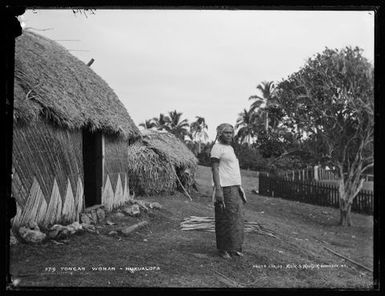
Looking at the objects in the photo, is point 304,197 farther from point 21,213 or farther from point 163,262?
point 21,213

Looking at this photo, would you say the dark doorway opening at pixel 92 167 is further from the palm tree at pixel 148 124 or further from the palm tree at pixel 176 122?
the palm tree at pixel 176 122

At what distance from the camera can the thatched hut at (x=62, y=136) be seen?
428 cm

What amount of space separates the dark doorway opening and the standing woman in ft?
5.09

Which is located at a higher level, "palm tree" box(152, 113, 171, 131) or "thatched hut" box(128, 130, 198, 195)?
"palm tree" box(152, 113, 171, 131)

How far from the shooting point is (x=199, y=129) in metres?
4.63

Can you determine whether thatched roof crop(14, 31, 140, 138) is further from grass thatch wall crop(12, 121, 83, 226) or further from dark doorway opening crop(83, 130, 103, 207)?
dark doorway opening crop(83, 130, 103, 207)

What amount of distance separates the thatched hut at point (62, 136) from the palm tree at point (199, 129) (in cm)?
88

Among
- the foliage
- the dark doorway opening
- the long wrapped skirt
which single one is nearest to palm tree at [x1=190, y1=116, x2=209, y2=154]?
the foliage

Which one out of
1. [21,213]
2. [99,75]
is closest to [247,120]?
[99,75]

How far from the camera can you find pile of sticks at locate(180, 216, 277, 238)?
4.47 meters

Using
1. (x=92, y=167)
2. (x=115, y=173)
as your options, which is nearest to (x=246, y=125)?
(x=115, y=173)

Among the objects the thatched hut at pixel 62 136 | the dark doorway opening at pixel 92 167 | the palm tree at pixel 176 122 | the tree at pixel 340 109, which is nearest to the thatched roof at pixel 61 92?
the thatched hut at pixel 62 136

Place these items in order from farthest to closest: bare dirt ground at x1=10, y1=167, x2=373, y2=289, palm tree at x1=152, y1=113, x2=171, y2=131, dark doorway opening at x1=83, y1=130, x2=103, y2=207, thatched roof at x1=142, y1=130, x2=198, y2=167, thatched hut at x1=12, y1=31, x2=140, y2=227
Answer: dark doorway opening at x1=83, y1=130, x2=103, y2=207
thatched roof at x1=142, y1=130, x2=198, y2=167
palm tree at x1=152, y1=113, x2=171, y2=131
thatched hut at x1=12, y1=31, x2=140, y2=227
bare dirt ground at x1=10, y1=167, x2=373, y2=289
